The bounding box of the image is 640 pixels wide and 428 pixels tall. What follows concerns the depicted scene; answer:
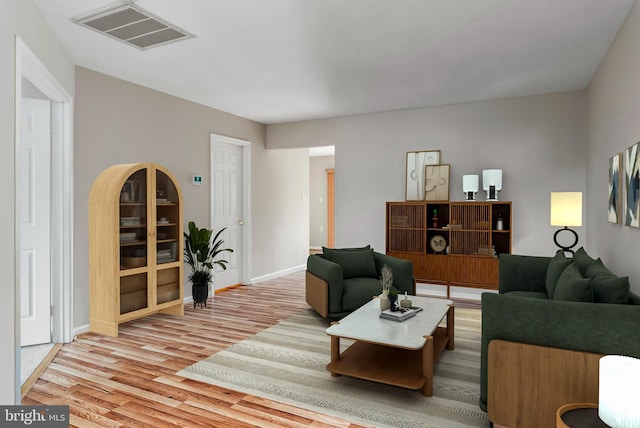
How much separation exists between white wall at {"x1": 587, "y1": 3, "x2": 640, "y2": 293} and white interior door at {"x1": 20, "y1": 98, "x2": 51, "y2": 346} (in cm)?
478

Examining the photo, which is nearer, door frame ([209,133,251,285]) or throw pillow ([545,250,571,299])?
throw pillow ([545,250,571,299])

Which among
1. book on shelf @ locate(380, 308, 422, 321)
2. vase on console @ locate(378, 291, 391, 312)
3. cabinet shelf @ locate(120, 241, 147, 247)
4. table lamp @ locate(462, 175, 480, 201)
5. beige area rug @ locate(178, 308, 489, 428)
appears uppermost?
table lamp @ locate(462, 175, 480, 201)

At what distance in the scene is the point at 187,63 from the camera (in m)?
4.01

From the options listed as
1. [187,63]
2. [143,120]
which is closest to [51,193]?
[143,120]

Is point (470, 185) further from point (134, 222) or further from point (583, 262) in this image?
point (134, 222)

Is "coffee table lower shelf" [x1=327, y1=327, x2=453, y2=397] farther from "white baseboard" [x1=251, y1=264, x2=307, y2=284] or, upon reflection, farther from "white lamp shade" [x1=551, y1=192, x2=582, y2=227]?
"white baseboard" [x1=251, y1=264, x2=307, y2=284]

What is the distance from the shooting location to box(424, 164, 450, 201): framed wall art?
18.6 feet

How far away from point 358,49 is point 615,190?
2.44 m

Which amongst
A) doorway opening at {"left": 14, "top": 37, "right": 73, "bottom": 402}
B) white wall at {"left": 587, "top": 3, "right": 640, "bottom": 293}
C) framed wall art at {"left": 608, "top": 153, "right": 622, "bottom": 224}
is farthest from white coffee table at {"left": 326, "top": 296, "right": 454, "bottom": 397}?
doorway opening at {"left": 14, "top": 37, "right": 73, "bottom": 402}

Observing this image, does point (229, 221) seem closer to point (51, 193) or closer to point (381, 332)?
point (51, 193)

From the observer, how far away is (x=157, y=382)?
2998 mm

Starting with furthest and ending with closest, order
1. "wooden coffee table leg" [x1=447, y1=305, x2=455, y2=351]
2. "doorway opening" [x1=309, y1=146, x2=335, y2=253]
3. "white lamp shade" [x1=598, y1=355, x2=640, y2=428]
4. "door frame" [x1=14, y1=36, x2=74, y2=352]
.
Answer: "doorway opening" [x1=309, y1=146, x2=335, y2=253], "door frame" [x1=14, y1=36, x2=74, y2=352], "wooden coffee table leg" [x1=447, y1=305, x2=455, y2=351], "white lamp shade" [x1=598, y1=355, x2=640, y2=428]

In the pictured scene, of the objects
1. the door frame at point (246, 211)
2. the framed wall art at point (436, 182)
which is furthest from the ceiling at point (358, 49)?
→ the door frame at point (246, 211)

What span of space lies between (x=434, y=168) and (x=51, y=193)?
4577 millimetres
